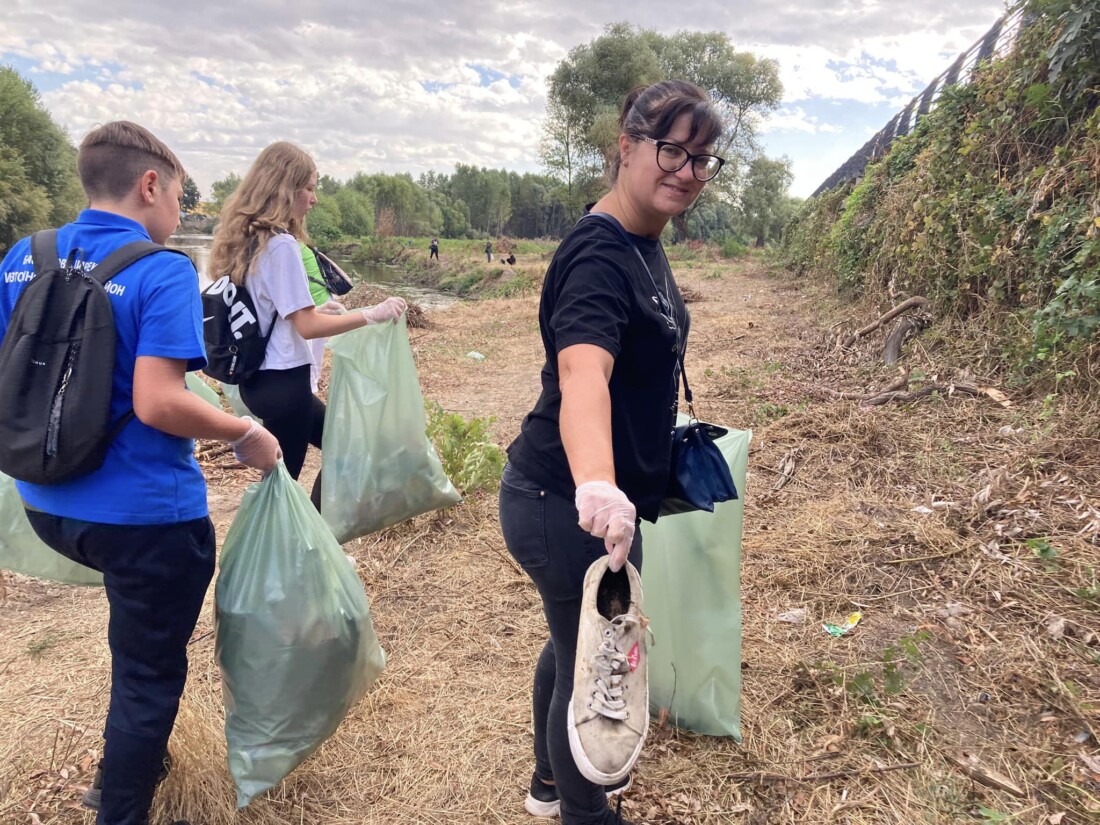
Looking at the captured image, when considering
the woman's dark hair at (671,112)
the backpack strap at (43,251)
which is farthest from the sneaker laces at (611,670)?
the backpack strap at (43,251)

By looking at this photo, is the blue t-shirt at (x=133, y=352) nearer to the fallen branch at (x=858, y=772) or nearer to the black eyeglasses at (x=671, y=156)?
the black eyeglasses at (x=671, y=156)

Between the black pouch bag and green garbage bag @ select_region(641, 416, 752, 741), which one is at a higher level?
the black pouch bag

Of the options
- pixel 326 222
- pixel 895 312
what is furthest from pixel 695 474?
pixel 326 222

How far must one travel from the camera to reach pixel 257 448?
173cm

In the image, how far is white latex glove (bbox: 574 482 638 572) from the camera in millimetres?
1021

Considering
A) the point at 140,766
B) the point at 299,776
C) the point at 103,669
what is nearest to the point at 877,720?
the point at 299,776

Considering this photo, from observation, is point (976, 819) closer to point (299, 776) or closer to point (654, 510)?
point (654, 510)

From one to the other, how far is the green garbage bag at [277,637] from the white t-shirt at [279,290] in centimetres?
87

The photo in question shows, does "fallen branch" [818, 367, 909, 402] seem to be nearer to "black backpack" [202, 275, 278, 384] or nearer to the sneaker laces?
"black backpack" [202, 275, 278, 384]

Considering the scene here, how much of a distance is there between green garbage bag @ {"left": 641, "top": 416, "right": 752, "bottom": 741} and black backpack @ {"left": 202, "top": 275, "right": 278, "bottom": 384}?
1579 millimetres

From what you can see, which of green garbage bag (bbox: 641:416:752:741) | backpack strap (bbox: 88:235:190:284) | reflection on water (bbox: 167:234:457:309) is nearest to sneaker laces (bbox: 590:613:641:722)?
green garbage bag (bbox: 641:416:752:741)

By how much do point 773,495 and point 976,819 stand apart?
80.3 inches

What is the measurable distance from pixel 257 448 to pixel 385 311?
1.25 m

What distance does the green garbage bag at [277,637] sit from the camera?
1.72 metres
